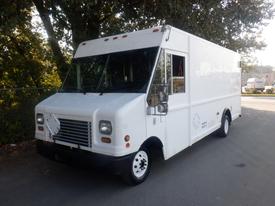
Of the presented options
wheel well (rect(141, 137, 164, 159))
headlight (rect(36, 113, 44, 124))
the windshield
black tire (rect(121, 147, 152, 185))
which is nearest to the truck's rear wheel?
black tire (rect(121, 147, 152, 185))

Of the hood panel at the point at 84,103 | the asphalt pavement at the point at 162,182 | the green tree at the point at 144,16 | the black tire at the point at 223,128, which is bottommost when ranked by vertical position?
the asphalt pavement at the point at 162,182

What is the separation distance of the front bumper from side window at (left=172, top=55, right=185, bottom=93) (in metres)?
1.82

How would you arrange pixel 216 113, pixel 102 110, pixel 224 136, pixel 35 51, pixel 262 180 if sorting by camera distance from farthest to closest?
pixel 35 51 < pixel 224 136 < pixel 216 113 < pixel 262 180 < pixel 102 110

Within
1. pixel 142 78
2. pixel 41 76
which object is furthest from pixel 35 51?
pixel 142 78

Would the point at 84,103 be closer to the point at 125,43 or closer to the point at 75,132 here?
the point at 75,132

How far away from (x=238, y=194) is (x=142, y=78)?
2.49 m

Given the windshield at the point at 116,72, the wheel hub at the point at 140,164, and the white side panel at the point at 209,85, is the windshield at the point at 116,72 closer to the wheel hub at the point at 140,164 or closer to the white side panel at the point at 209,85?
the wheel hub at the point at 140,164

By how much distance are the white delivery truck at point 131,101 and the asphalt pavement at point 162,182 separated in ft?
1.41

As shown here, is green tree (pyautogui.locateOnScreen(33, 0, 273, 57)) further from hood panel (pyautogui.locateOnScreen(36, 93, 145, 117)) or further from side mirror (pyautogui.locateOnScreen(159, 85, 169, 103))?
side mirror (pyautogui.locateOnScreen(159, 85, 169, 103))

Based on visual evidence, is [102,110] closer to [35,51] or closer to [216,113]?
[216,113]

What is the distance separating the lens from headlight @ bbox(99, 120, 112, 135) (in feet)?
13.3

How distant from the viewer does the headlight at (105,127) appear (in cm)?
406

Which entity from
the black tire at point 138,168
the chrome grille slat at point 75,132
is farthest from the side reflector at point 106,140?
the black tire at point 138,168

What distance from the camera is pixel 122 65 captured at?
4.99 metres
